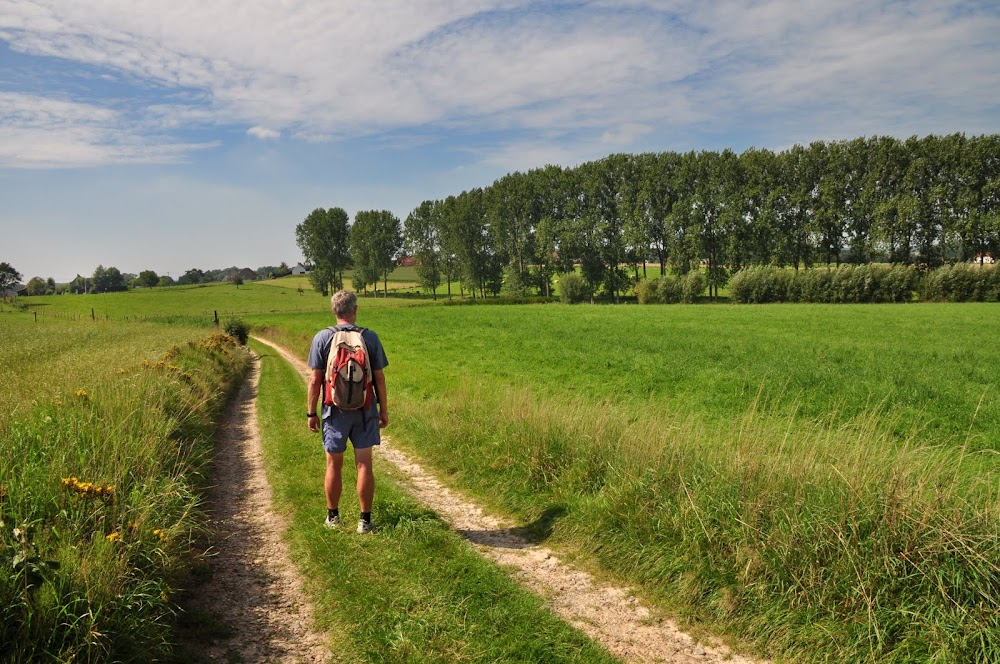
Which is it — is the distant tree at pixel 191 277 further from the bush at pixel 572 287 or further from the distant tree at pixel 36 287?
the bush at pixel 572 287

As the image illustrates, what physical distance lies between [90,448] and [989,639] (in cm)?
816

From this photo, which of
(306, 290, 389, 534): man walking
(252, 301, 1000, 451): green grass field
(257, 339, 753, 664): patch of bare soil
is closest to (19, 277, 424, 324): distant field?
(252, 301, 1000, 451): green grass field

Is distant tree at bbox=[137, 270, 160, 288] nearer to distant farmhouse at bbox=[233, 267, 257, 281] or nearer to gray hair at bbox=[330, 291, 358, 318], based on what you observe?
distant farmhouse at bbox=[233, 267, 257, 281]

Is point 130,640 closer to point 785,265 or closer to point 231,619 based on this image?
point 231,619

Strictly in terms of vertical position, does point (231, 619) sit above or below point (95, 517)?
below

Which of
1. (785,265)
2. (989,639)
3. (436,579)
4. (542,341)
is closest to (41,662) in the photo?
(436,579)

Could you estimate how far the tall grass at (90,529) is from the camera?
3320 mm

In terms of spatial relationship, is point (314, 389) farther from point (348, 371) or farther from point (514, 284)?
point (514, 284)

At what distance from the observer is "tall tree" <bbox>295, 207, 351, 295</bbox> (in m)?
95.1

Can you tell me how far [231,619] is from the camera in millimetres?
4387

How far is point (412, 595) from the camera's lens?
455 cm

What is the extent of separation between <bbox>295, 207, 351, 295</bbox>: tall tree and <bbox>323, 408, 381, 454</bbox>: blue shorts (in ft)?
311

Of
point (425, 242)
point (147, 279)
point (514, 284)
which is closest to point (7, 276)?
point (147, 279)

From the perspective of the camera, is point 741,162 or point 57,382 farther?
point 741,162
